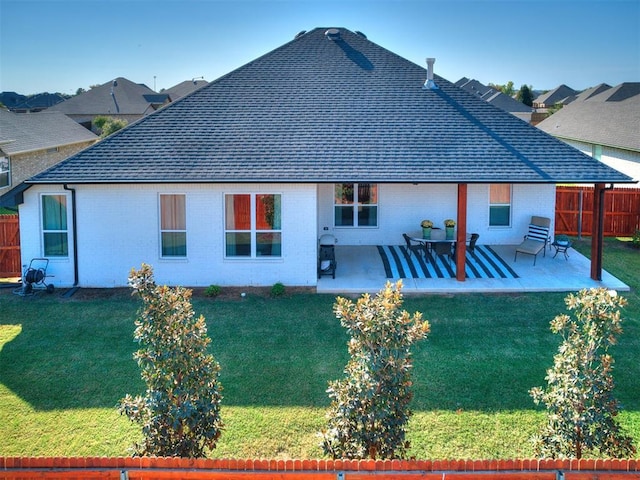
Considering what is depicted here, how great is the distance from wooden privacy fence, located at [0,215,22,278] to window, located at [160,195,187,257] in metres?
4.88

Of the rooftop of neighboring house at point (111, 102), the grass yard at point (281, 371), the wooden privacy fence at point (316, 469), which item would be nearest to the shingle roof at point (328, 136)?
the grass yard at point (281, 371)

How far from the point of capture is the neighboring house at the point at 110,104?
58.5m

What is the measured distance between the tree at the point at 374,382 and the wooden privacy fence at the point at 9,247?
45.7 feet

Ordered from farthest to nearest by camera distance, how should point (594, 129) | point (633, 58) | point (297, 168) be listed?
1. point (633, 58)
2. point (594, 129)
3. point (297, 168)

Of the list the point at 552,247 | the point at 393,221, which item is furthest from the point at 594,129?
the point at 393,221

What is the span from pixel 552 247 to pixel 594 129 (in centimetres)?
1684

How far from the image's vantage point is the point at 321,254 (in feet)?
52.6

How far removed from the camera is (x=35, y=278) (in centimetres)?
1498

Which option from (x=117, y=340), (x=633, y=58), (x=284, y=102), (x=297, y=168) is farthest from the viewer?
(x=633, y=58)

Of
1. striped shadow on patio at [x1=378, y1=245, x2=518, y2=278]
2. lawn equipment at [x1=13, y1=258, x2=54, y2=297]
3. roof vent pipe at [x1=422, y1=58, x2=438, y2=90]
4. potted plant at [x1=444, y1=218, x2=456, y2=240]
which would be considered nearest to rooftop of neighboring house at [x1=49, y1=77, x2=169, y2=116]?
roof vent pipe at [x1=422, y1=58, x2=438, y2=90]

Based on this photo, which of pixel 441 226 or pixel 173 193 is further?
pixel 441 226

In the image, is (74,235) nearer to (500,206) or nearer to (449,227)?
(449,227)

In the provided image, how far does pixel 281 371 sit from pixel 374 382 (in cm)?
462

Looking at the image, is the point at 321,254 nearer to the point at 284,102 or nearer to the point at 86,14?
the point at 284,102
